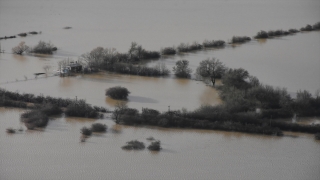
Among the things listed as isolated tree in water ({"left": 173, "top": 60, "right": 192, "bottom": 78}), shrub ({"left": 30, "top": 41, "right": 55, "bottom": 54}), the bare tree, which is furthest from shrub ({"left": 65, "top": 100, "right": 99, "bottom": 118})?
shrub ({"left": 30, "top": 41, "right": 55, "bottom": 54})

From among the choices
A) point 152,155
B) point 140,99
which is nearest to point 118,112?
point 140,99

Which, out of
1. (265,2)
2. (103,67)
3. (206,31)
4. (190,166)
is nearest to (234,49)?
(206,31)

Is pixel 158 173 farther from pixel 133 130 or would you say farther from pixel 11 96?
pixel 11 96

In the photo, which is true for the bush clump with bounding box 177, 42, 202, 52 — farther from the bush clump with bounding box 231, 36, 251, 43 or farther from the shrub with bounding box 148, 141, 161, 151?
the shrub with bounding box 148, 141, 161, 151

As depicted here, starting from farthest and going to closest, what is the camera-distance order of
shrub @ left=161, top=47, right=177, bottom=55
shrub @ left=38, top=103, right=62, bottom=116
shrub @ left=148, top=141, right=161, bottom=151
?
shrub @ left=161, top=47, right=177, bottom=55 < shrub @ left=38, top=103, right=62, bottom=116 < shrub @ left=148, top=141, right=161, bottom=151

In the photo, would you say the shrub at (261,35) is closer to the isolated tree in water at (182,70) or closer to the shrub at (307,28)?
the shrub at (307,28)

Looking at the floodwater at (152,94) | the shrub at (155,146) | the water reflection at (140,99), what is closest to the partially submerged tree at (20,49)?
the floodwater at (152,94)

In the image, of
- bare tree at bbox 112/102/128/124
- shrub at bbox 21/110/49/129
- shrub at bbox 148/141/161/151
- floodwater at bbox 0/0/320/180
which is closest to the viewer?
floodwater at bbox 0/0/320/180
